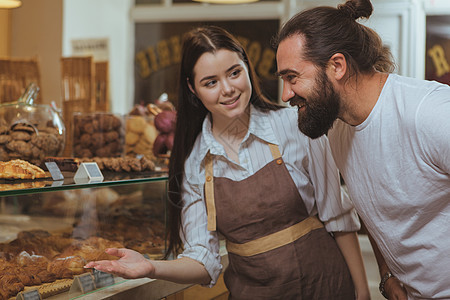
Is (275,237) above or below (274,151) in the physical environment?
below

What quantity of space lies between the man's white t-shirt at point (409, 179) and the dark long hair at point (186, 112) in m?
0.46

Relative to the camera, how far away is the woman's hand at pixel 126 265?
4.77 feet

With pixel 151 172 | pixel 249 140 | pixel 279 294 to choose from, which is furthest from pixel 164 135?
pixel 279 294

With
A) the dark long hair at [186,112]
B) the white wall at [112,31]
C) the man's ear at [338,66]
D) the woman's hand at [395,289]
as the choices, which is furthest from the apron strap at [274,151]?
the white wall at [112,31]

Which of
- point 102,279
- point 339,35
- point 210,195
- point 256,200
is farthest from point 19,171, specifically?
point 339,35

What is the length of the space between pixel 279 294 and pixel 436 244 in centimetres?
56

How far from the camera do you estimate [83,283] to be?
155 centimetres

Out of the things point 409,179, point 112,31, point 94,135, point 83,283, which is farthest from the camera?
point 112,31

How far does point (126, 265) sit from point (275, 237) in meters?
0.50

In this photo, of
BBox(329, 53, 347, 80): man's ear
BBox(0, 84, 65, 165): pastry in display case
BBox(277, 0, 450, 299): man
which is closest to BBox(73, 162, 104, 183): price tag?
BBox(0, 84, 65, 165): pastry in display case

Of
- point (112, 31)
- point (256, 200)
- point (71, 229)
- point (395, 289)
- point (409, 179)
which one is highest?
point (112, 31)

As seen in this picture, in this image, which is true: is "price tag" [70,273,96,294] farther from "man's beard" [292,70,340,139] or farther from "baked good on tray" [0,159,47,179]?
"man's beard" [292,70,340,139]

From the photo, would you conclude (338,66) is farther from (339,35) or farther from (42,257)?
(42,257)

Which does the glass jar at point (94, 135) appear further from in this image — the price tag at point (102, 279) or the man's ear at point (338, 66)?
the man's ear at point (338, 66)
